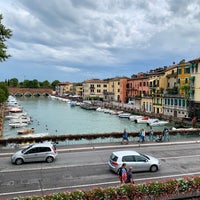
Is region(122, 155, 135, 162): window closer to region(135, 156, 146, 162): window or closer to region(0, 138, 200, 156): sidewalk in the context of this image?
region(135, 156, 146, 162): window

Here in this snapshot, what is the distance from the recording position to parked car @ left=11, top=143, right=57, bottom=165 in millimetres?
18859

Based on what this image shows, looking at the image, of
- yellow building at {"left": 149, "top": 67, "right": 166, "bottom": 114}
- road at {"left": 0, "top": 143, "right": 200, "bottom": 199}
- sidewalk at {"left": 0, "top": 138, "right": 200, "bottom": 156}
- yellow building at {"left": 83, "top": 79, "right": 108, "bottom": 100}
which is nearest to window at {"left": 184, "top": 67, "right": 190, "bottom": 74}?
yellow building at {"left": 149, "top": 67, "right": 166, "bottom": 114}

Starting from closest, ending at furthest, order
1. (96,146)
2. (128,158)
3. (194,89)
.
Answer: (128,158) → (96,146) → (194,89)

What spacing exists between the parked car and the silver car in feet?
17.2

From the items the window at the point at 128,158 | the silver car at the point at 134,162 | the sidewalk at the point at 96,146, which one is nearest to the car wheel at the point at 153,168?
the silver car at the point at 134,162

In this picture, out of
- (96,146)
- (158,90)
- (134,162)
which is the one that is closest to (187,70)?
(158,90)

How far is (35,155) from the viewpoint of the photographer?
62.6 feet

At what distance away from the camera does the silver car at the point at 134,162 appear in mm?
16625

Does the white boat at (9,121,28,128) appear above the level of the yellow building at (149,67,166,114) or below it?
below

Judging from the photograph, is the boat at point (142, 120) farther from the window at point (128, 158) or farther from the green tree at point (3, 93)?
the window at point (128, 158)

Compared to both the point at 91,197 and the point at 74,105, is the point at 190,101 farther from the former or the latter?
the point at 74,105

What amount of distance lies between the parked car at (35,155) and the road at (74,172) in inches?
17.6

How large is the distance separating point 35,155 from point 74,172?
380 cm

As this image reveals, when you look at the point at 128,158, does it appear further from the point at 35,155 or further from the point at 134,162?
the point at 35,155
